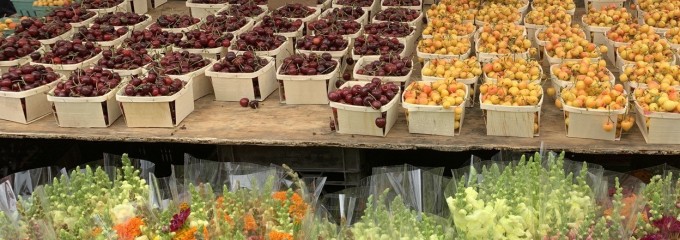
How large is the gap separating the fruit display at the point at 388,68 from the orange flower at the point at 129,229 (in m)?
1.79

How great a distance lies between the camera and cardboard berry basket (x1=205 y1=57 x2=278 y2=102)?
3.81 metres

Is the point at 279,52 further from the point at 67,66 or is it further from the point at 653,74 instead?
the point at 653,74

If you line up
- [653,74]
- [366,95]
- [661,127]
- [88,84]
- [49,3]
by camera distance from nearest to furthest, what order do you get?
[661,127] < [366,95] < [653,74] < [88,84] < [49,3]

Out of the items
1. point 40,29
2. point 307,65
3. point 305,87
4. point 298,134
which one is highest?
point 40,29

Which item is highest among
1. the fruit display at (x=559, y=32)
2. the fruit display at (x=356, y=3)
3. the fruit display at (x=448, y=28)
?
the fruit display at (x=356, y=3)

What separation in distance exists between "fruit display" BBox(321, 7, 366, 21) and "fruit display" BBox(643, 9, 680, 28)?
66.1 inches

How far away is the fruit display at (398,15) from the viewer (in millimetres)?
4656

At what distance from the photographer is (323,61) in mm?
3852

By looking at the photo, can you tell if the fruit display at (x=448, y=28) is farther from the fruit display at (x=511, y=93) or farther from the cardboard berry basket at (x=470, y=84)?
the fruit display at (x=511, y=93)

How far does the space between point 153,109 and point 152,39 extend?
3.04 feet

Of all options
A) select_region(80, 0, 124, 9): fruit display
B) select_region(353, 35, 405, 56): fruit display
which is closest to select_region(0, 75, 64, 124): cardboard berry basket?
select_region(353, 35, 405, 56): fruit display

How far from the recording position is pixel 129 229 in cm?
214

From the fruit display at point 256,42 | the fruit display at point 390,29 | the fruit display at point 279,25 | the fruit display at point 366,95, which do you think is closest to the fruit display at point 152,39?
the fruit display at point 256,42

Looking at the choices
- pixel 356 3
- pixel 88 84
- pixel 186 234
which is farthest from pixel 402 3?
pixel 186 234
